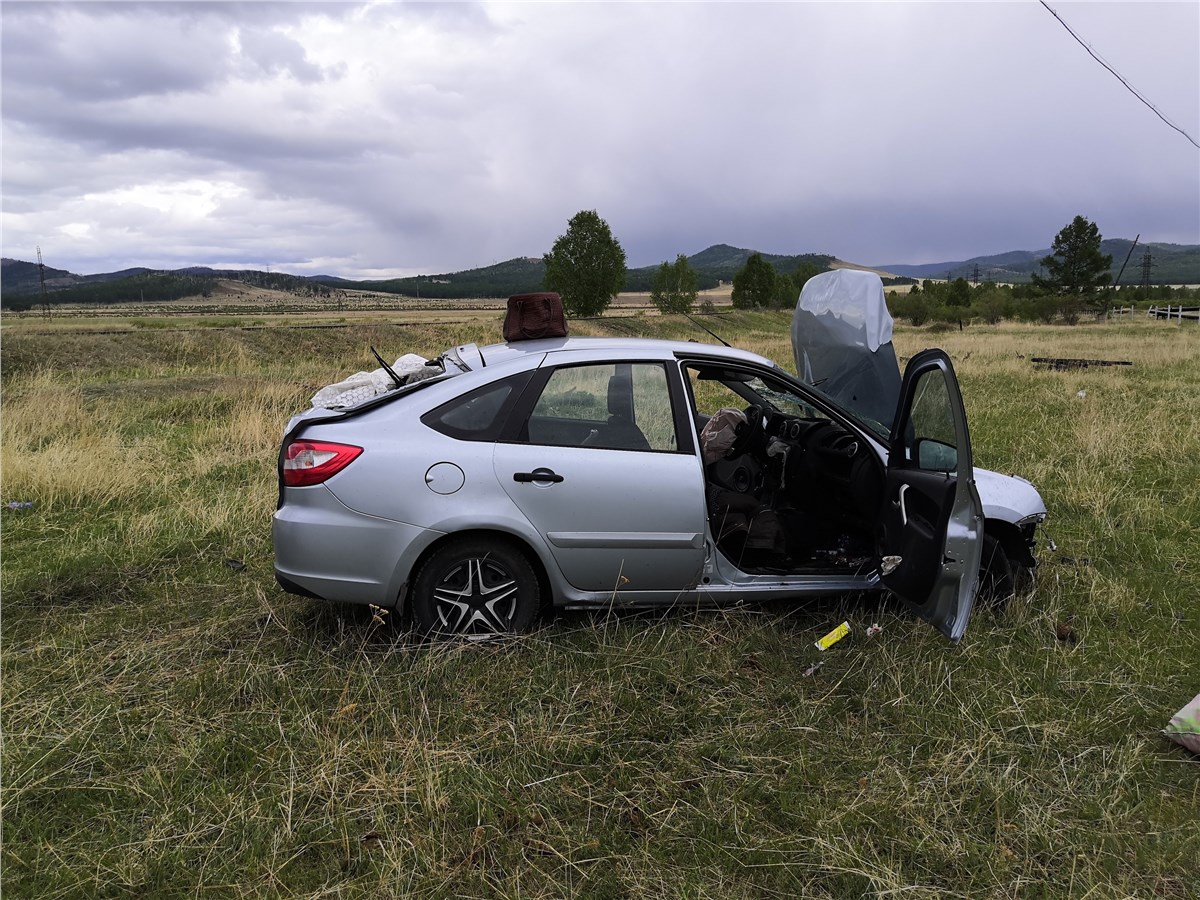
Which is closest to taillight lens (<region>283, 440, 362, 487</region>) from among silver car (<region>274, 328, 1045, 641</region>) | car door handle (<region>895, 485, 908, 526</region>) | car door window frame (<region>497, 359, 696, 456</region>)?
silver car (<region>274, 328, 1045, 641</region>)

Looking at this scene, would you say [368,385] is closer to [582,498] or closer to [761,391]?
[582,498]

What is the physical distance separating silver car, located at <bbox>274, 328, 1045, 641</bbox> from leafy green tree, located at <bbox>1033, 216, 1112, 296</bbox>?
63983mm

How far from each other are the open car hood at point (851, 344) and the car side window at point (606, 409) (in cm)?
174

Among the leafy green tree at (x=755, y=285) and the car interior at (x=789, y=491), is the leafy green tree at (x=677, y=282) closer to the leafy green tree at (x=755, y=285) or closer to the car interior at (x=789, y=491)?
the leafy green tree at (x=755, y=285)

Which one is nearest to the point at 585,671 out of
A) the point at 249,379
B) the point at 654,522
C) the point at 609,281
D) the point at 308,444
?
the point at 654,522

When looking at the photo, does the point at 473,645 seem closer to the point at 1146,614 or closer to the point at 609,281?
the point at 1146,614

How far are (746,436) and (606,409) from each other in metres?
1.18

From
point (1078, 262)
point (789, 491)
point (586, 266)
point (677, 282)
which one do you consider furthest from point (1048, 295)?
point (789, 491)

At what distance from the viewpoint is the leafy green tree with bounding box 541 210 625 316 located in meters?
51.4

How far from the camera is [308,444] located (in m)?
3.67

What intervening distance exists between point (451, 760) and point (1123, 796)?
2562 mm

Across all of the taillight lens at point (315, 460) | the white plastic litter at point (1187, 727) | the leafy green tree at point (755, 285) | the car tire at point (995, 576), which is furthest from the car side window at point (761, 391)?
the leafy green tree at point (755, 285)

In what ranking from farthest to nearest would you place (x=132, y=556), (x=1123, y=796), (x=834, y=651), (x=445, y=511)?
1. (x=132, y=556)
2. (x=834, y=651)
3. (x=445, y=511)
4. (x=1123, y=796)

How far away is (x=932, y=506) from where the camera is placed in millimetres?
3502
